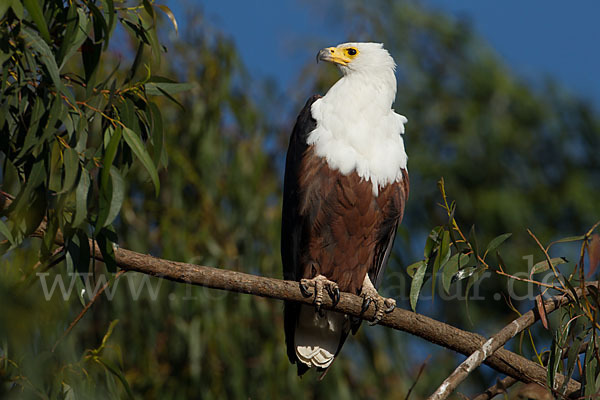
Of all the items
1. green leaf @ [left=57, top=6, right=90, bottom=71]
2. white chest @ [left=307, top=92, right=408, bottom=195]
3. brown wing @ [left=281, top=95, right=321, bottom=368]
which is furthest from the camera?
brown wing @ [left=281, top=95, right=321, bottom=368]

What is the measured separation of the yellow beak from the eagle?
9cm

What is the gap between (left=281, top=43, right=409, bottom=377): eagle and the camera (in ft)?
13.5

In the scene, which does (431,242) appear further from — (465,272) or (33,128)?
(33,128)

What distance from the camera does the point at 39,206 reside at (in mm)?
2734

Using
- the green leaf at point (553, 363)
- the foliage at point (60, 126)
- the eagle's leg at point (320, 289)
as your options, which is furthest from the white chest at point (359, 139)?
the green leaf at point (553, 363)

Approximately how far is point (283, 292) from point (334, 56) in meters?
2.02

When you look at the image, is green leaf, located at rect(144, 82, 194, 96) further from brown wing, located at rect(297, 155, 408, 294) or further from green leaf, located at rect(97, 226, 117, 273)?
brown wing, located at rect(297, 155, 408, 294)

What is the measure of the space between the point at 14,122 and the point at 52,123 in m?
0.38

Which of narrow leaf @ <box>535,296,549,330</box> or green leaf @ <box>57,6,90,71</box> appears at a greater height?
green leaf @ <box>57,6,90,71</box>

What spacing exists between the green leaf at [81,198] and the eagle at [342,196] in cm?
141

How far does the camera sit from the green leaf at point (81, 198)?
2626mm

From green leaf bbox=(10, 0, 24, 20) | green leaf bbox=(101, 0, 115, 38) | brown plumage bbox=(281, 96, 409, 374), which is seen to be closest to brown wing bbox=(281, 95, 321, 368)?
brown plumage bbox=(281, 96, 409, 374)

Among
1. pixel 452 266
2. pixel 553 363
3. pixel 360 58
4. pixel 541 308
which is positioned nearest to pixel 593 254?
pixel 541 308

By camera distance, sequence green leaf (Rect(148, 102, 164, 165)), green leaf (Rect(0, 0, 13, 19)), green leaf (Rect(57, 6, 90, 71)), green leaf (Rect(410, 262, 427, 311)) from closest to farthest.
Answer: green leaf (Rect(0, 0, 13, 19)) → green leaf (Rect(57, 6, 90, 71)) → green leaf (Rect(148, 102, 164, 165)) → green leaf (Rect(410, 262, 427, 311))
